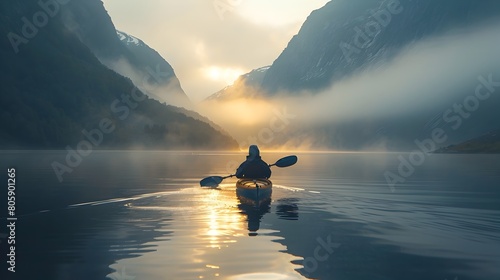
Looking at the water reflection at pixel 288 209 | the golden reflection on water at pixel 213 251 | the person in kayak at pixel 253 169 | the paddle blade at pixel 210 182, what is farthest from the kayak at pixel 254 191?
the paddle blade at pixel 210 182

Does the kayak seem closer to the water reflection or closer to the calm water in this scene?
the calm water

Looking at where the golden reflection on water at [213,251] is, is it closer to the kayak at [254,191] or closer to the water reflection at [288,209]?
the water reflection at [288,209]

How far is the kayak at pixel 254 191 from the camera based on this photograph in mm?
39969

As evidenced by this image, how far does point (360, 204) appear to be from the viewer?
3981 cm

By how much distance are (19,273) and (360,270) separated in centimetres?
1338

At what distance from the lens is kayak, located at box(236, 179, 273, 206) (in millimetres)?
39969

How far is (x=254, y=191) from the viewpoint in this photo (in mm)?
39969

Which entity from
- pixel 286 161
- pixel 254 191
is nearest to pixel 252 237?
pixel 254 191

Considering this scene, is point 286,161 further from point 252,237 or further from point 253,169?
point 252,237

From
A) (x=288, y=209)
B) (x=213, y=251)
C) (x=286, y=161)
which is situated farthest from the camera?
(x=286, y=161)

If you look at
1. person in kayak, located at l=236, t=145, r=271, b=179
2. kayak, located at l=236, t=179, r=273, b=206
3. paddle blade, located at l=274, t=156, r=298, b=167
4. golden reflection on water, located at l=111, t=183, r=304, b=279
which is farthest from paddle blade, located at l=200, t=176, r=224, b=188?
golden reflection on water, located at l=111, t=183, r=304, b=279

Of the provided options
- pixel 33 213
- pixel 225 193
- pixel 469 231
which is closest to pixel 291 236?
pixel 469 231

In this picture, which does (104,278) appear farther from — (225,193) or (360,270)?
(225,193)

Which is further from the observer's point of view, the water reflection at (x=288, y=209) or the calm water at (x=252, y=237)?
the water reflection at (x=288, y=209)
